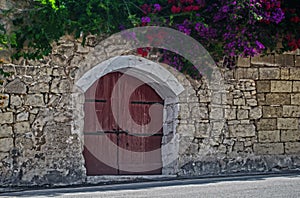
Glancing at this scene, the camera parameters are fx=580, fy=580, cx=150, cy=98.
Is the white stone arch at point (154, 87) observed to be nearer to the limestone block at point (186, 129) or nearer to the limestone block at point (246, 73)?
the limestone block at point (186, 129)

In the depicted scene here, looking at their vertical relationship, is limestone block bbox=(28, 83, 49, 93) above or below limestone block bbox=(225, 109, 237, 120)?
above

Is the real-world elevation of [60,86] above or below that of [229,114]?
above

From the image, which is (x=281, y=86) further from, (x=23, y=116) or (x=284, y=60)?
(x=23, y=116)

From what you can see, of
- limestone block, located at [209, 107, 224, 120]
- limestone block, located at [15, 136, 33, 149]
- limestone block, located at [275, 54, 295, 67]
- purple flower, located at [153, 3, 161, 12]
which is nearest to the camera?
limestone block, located at [15, 136, 33, 149]

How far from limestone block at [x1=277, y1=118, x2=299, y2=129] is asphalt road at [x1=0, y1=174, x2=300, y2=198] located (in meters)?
1.66

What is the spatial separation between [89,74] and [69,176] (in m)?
1.44

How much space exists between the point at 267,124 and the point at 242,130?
0.44 meters

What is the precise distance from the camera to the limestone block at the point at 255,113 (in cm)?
895

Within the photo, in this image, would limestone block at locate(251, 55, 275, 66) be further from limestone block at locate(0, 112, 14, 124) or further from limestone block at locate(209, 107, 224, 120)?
limestone block at locate(0, 112, 14, 124)

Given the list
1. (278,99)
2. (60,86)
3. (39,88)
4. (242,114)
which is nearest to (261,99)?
(278,99)

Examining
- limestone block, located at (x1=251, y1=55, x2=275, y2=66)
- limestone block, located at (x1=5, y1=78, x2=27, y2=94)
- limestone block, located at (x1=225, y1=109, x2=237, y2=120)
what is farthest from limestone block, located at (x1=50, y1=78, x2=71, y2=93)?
limestone block, located at (x1=251, y1=55, x2=275, y2=66)

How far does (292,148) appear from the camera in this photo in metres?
9.15

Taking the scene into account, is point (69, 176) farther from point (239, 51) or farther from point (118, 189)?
point (239, 51)

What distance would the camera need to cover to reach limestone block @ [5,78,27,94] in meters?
7.72
